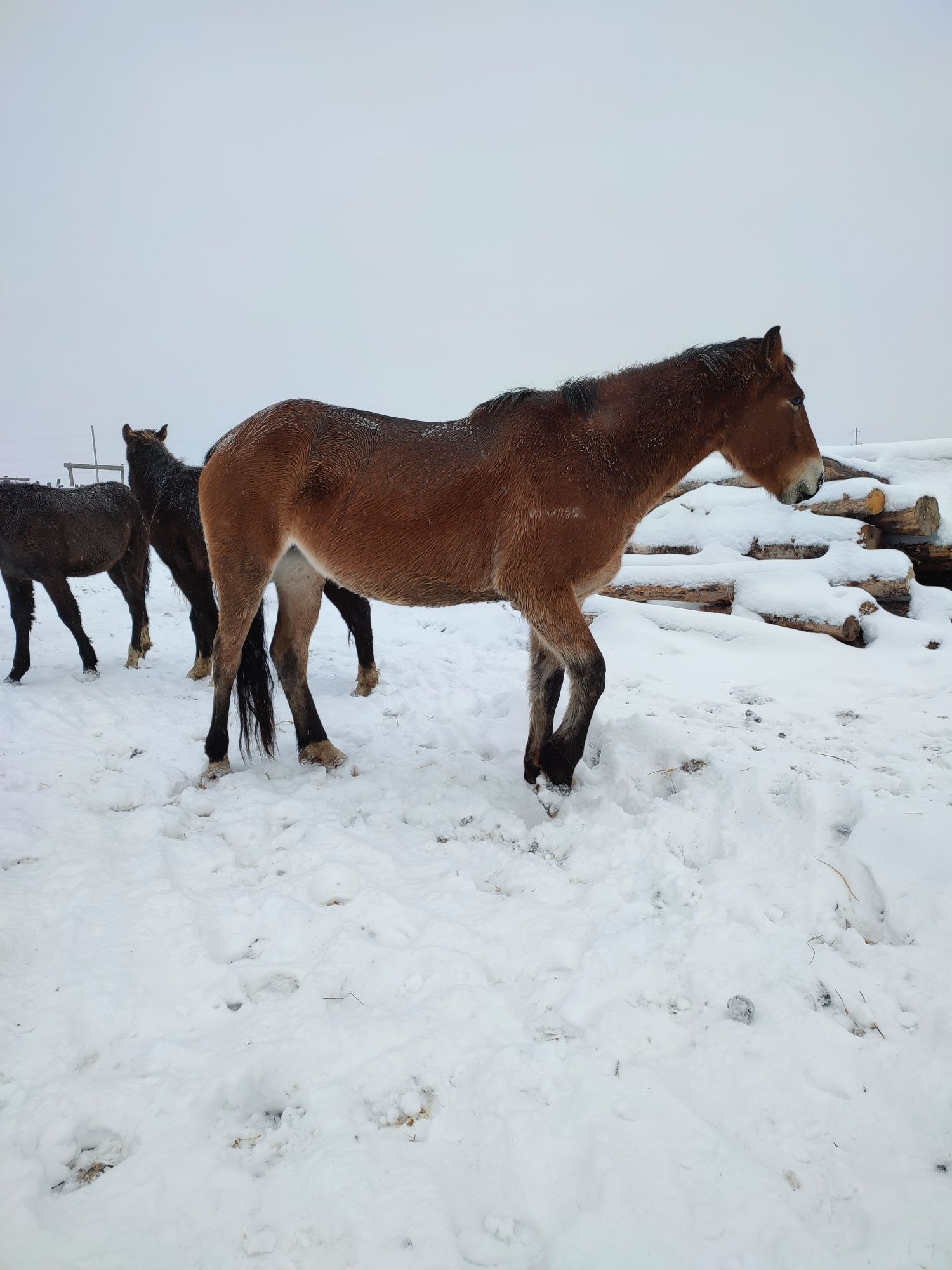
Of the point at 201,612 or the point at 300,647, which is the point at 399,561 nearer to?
the point at 300,647

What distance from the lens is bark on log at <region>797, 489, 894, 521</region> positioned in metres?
7.48

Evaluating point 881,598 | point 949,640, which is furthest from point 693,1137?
point 881,598

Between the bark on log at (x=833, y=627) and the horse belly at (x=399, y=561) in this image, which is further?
the bark on log at (x=833, y=627)

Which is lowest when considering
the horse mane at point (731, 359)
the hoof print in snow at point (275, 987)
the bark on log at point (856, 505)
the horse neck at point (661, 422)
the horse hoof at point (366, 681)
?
the horse hoof at point (366, 681)

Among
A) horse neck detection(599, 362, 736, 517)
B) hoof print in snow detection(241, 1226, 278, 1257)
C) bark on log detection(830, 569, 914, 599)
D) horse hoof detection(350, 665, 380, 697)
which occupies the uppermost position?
horse neck detection(599, 362, 736, 517)

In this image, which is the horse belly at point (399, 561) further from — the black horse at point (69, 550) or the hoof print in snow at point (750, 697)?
the black horse at point (69, 550)

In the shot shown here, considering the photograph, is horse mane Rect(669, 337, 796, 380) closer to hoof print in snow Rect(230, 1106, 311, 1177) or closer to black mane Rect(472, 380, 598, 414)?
black mane Rect(472, 380, 598, 414)

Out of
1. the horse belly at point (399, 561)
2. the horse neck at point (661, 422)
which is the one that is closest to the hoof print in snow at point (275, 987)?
the horse belly at point (399, 561)

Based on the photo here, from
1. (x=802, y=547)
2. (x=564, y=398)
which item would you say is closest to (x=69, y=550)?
(x=564, y=398)

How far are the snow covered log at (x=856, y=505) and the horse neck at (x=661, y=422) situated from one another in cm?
508

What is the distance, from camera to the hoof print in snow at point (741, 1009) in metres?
1.81

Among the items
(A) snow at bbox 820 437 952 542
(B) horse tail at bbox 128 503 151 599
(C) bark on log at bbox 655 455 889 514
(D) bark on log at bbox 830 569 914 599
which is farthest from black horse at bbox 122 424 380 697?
(A) snow at bbox 820 437 952 542

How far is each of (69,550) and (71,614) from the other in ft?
2.54

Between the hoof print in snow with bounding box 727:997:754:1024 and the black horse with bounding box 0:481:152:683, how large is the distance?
584cm
